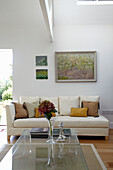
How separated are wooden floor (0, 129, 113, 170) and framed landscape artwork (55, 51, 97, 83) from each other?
160 cm

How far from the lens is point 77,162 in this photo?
220 cm

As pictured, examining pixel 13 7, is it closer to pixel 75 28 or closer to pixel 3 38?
pixel 3 38

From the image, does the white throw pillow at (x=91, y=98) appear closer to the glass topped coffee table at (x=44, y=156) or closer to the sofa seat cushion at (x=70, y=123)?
the sofa seat cushion at (x=70, y=123)

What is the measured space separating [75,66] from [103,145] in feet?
7.66

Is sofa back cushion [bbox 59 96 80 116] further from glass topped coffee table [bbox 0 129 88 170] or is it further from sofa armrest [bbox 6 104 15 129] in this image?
glass topped coffee table [bbox 0 129 88 170]

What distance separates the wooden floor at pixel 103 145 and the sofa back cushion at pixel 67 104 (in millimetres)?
803

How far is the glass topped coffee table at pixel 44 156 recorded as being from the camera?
212 cm

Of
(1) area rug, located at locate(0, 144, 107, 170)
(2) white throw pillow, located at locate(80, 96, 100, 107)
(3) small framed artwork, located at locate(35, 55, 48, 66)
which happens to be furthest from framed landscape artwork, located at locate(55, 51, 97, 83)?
(1) area rug, located at locate(0, 144, 107, 170)

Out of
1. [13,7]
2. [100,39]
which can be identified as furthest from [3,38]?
[100,39]

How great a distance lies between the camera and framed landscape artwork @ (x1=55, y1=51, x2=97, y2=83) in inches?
216

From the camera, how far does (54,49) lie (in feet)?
18.3

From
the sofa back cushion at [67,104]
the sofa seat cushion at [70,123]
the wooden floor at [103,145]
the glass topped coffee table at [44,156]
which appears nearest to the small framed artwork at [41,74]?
the sofa back cushion at [67,104]

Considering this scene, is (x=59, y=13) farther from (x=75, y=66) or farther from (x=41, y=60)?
(x=75, y=66)

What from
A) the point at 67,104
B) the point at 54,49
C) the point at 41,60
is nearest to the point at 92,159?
the point at 67,104
